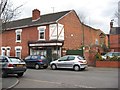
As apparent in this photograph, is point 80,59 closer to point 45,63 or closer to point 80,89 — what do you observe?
point 45,63

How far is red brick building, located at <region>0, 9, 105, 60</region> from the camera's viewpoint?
32.2m

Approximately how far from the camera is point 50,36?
32.5 meters

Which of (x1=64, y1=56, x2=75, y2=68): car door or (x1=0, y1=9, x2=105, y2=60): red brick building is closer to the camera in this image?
(x1=64, y1=56, x2=75, y2=68): car door

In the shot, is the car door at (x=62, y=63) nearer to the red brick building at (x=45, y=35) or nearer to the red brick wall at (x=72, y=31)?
the red brick building at (x=45, y=35)

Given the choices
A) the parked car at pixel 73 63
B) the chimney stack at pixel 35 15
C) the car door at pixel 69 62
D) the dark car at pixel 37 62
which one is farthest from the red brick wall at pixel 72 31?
the car door at pixel 69 62

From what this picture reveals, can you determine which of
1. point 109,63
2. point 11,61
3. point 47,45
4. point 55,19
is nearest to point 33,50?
point 47,45

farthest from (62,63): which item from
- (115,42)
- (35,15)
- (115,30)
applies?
(115,30)

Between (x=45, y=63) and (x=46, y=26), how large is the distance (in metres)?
8.47

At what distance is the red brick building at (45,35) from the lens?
32.2m

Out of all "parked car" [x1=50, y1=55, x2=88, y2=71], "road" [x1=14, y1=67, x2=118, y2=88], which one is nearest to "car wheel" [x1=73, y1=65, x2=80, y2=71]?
"parked car" [x1=50, y1=55, x2=88, y2=71]

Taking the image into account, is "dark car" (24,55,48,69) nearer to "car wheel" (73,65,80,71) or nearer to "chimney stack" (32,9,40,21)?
"car wheel" (73,65,80,71)

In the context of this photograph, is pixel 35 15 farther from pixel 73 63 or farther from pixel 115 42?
pixel 115 42

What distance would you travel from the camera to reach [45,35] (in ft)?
109

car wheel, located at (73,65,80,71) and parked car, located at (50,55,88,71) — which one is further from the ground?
parked car, located at (50,55,88,71)
